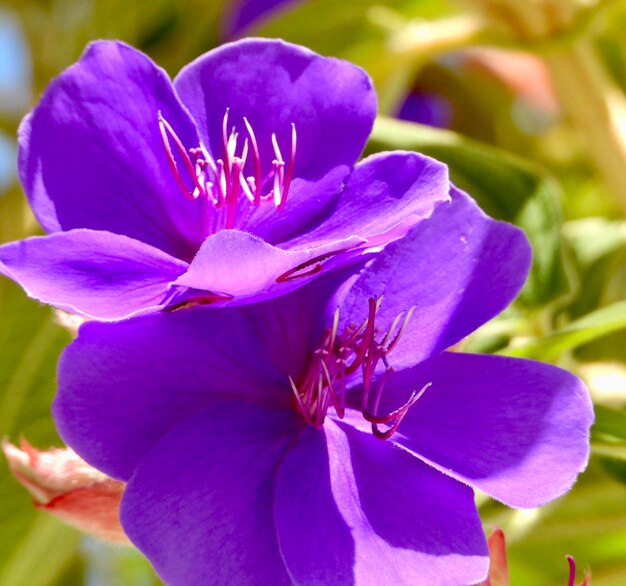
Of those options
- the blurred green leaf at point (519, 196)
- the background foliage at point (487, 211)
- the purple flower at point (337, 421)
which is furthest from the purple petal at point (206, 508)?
the blurred green leaf at point (519, 196)

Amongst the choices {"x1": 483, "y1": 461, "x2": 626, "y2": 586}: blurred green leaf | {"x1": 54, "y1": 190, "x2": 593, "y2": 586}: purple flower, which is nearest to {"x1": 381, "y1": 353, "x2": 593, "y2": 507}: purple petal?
{"x1": 54, "y1": 190, "x2": 593, "y2": 586}: purple flower

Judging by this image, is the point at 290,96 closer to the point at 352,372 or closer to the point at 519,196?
the point at 352,372

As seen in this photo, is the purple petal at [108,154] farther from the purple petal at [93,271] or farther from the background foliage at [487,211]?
the background foliage at [487,211]

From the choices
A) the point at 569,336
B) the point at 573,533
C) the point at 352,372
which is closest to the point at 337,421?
the point at 352,372

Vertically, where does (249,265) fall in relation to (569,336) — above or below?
above

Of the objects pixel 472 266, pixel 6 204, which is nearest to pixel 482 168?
pixel 472 266

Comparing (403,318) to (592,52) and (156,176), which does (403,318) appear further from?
(592,52)
